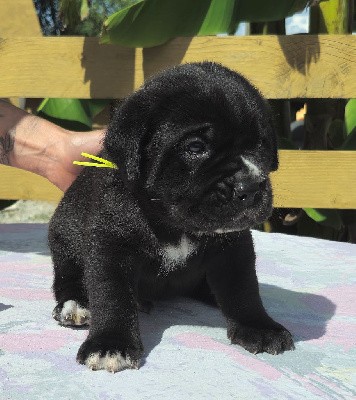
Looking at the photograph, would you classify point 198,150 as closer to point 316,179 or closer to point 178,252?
point 178,252

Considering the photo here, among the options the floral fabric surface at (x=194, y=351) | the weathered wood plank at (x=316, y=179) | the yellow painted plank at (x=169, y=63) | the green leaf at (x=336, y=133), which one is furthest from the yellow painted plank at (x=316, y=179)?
the floral fabric surface at (x=194, y=351)

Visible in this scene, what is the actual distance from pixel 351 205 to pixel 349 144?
48 centimetres

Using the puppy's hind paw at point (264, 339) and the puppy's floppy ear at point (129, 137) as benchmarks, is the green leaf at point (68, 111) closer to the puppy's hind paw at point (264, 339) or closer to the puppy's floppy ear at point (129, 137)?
the puppy's floppy ear at point (129, 137)

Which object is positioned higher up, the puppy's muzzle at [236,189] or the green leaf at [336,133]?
the puppy's muzzle at [236,189]

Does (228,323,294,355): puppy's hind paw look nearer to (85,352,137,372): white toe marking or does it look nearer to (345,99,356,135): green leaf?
(85,352,137,372): white toe marking

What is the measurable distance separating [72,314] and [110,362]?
1.50 ft

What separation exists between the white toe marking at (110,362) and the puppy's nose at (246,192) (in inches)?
21.0

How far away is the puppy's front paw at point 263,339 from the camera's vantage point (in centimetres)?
203

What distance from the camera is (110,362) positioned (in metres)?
1.82

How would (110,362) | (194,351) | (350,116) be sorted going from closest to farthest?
(110,362) < (194,351) < (350,116)

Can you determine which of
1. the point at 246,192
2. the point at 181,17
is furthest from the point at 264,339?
the point at 181,17

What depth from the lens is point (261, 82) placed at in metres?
4.08

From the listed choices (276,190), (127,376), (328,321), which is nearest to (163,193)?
(127,376)

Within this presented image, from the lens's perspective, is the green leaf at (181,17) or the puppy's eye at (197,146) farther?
the green leaf at (181,17)
